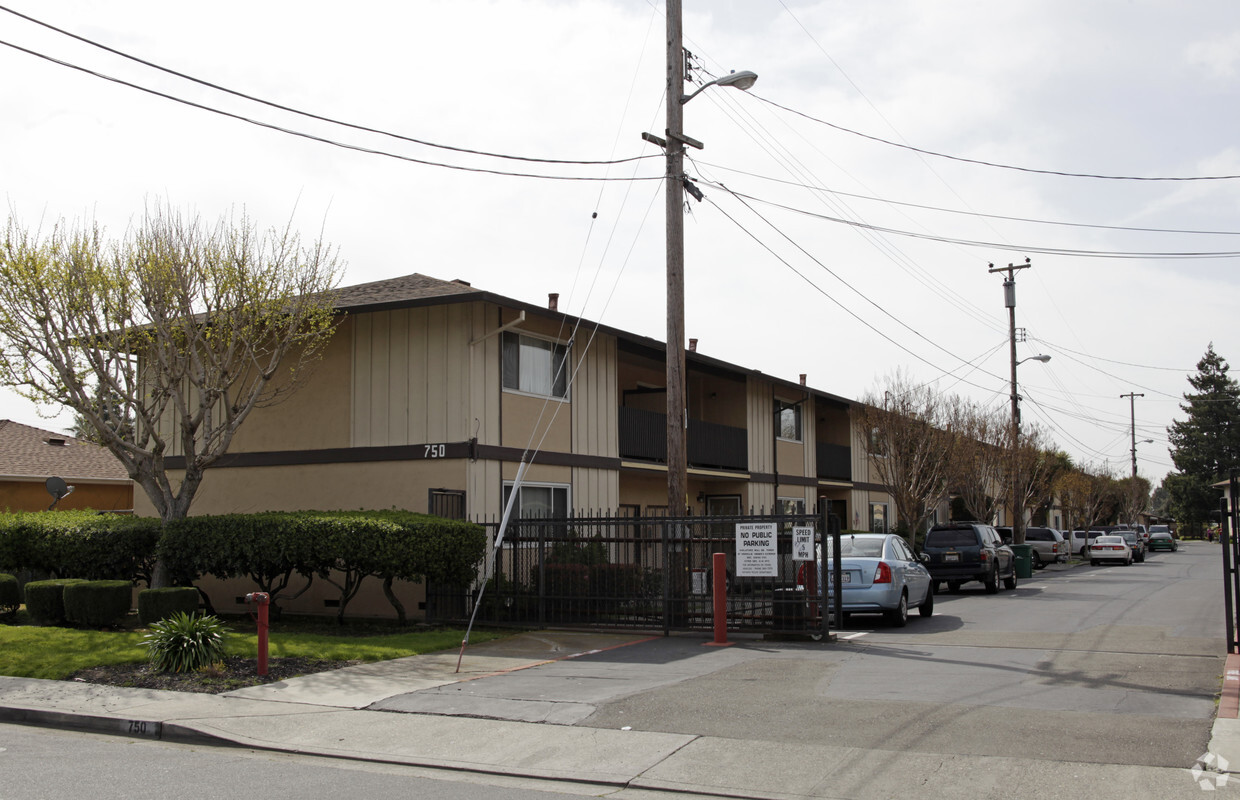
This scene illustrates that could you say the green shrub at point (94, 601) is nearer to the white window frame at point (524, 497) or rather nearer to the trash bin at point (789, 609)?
the white window frame at point (524, 497)

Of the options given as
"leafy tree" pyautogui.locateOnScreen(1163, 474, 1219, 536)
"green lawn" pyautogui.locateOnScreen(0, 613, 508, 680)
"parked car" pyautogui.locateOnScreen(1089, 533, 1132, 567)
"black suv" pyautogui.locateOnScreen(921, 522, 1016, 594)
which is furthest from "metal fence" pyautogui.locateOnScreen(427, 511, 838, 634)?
"leafy tree" pyautogui.locateOnScreen(1163, 474, 1219, 536)

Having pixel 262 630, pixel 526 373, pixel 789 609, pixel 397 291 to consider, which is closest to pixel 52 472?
pixel 397 291

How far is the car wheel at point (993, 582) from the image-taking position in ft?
82.1

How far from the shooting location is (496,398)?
60.5ft

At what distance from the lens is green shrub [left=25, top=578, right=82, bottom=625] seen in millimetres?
15641

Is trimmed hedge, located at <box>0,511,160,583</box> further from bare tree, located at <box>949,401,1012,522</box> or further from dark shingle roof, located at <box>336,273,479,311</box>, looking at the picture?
bare tree, located at <box>949,401,1012,522</box>

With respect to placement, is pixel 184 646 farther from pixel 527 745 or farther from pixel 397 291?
pixel 397 291

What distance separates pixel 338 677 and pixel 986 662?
7434 millimetres

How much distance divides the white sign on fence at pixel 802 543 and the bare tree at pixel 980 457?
21084mm

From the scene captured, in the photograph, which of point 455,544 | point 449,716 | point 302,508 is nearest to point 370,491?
point 302,508

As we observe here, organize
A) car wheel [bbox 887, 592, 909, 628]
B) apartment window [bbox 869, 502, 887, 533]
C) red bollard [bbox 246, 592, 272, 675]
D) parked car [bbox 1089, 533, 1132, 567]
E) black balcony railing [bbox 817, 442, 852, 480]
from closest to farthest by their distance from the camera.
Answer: red bollard [bbox 246, 592, 272, 675] < car wheel [bbox 887, 592, 909, 628] < black balcony railing [bbox 817, 442, 852, 480] < apartment window [bbox 869, 502, 887, 533] < parked car [bbox 1089, 533, 1132, 567]

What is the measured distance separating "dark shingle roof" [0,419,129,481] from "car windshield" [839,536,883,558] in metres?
21.1

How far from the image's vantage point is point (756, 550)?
14180mm

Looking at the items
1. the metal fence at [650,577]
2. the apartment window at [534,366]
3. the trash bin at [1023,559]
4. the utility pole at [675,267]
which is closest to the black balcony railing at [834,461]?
the trash bin at [1023,559]
